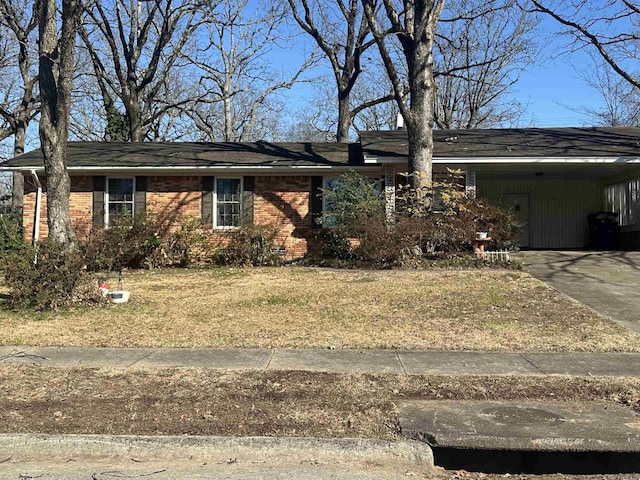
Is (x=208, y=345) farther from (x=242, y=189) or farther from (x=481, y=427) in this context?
(x=242, y=189)

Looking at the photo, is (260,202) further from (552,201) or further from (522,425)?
(522,425)

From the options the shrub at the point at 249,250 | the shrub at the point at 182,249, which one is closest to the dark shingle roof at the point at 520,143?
the shrub at the point at 249,250

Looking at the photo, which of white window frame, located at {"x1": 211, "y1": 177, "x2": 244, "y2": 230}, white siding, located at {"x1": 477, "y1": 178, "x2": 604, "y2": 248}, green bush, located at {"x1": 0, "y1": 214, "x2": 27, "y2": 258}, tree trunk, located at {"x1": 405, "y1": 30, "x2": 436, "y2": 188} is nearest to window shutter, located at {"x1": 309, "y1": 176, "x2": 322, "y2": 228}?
white window frame, located at {"x1": 211, "y1": 177, "x2": 244, "y2": 230}

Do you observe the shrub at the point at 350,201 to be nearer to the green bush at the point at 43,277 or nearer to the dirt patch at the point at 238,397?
the green bush at the point at 43,277

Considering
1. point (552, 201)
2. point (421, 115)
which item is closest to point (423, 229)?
point (421, 115)

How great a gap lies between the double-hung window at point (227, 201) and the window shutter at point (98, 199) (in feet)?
11.0

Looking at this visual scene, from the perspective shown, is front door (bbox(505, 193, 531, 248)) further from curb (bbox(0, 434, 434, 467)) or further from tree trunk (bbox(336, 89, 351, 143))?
curb (bbox(0, 434, 434, 467))

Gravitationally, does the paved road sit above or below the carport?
below

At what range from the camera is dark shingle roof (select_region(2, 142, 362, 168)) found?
1692cm

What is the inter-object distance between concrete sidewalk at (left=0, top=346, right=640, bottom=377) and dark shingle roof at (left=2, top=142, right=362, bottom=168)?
10.1 metres

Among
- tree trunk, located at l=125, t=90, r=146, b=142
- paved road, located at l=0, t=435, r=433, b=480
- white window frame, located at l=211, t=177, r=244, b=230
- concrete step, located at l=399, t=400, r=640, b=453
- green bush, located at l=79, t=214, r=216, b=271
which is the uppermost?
tree trunk, located at l=125, t=90, r=146, b=142

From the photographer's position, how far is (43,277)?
9.64 metres

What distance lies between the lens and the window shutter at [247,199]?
55.7 feet

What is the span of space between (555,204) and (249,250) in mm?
11566
